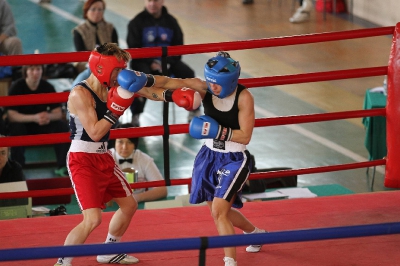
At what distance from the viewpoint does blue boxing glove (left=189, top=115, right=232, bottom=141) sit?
13.4ft

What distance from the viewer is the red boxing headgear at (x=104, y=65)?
4031 millimetres

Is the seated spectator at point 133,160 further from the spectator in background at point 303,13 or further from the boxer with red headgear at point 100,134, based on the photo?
the spectator in background at point 303,13

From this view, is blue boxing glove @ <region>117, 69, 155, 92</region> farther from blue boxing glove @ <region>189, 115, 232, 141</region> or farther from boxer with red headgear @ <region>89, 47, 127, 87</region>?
blue boxing glove @ <region>189, 115, 232, 141</region>

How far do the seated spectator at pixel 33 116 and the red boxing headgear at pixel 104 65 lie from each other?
4.51 meters

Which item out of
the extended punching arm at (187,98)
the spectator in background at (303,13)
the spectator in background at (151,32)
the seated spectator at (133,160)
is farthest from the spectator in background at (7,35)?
the extended punching arm at (187,98)

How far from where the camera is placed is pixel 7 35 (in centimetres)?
1063

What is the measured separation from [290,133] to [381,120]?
168 centimetres

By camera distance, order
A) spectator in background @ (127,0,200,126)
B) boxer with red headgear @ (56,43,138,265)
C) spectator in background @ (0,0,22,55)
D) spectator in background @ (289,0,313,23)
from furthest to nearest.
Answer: spectator in background @ (289,0,313,23)
spectator in background @ (0,0,22,55)
spectator in background @ (127,0,200,126)
boxer with red headgear @ (56,43,138,265)

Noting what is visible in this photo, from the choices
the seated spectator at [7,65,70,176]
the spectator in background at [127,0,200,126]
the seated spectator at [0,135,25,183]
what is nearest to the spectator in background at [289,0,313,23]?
the spectator in background at [127,0,200,126]

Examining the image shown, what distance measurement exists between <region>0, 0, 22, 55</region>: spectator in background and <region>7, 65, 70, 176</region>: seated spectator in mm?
1874

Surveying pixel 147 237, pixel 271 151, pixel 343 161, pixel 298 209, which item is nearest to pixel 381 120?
pixel 343 161

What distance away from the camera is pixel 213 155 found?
14.1 feet

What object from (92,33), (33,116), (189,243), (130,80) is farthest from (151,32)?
(189,243)

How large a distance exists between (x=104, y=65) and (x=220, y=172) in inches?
33.3
